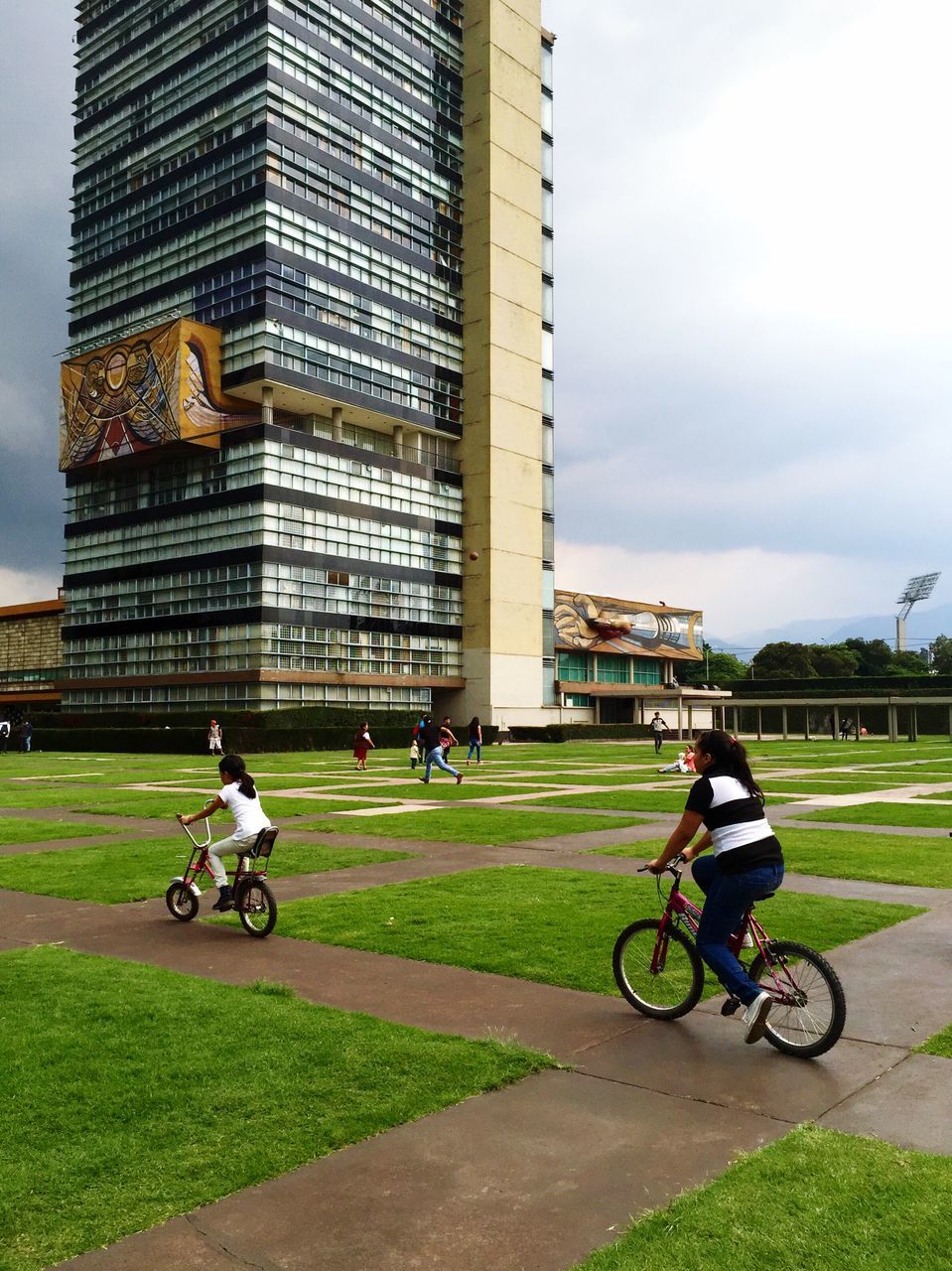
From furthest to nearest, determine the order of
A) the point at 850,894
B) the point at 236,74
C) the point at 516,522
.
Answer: the point at 516,522 → the point at 236,74 → the point at 850,894

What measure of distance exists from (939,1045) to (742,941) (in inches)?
50.6

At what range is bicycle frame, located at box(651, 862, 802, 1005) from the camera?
597cm

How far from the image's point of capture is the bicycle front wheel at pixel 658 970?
6.60 m

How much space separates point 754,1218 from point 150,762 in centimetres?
3785

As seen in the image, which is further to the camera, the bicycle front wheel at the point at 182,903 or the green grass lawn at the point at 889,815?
the green grass lawn at the point at 889,815

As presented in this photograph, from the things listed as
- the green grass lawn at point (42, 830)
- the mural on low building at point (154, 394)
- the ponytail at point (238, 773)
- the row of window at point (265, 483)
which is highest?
the mural on low building at point (154, 394)

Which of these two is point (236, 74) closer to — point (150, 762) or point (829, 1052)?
point (150, 762)

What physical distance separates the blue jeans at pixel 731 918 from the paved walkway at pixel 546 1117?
44cm

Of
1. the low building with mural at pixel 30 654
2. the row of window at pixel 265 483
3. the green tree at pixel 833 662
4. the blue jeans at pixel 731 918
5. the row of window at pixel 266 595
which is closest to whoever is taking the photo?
the blue jeans at pixel 731 918

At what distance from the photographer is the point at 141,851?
14.4 metres

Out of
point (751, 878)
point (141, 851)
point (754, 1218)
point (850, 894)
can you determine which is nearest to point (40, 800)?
point (141, 851)

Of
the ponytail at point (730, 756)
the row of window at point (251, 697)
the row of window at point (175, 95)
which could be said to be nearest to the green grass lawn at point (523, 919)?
the ponytail at point (730, 756)

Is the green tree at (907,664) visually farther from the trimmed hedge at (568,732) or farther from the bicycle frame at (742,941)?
the bicycle frame at (742,941)

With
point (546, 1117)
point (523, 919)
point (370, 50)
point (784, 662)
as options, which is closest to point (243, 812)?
point (523, 919)
